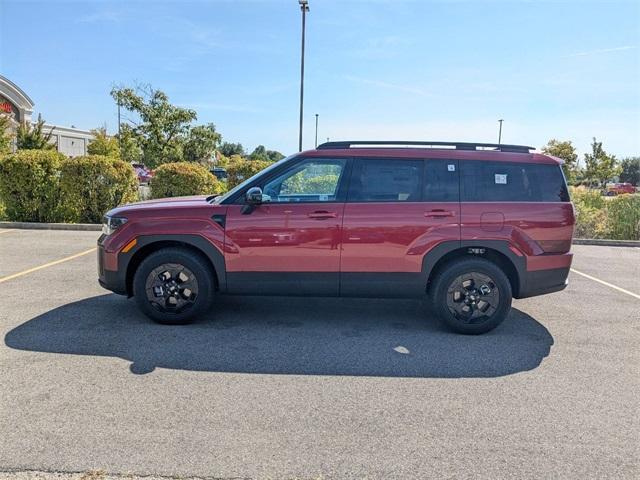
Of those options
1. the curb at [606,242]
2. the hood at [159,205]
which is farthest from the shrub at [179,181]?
the curb at [606,242]

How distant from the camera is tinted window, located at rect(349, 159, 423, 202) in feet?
16.4

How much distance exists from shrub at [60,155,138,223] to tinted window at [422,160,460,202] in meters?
9.23

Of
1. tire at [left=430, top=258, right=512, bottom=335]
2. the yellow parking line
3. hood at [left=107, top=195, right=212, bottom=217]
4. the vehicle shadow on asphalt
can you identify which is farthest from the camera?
the yellow parking line

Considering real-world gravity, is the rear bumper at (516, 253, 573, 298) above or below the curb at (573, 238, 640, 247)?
above

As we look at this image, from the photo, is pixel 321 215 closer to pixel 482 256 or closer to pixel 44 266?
pixel 482 256

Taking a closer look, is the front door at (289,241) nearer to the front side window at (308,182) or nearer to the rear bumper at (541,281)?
the front side window at (308,182)

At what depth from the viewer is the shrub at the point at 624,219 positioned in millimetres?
13039

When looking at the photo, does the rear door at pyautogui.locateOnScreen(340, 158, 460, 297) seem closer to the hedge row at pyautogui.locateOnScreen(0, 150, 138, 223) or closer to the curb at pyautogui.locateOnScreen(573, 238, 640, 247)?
the hedge row at pyautogui.locateOnScreen(0, 150, 138, 223)

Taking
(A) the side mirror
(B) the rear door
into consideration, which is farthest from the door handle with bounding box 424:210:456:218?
(A) the side mirror

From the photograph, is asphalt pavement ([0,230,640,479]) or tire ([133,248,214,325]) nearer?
asphalt pavement ([0,230,640,479])

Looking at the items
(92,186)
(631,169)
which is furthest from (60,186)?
(631,169)

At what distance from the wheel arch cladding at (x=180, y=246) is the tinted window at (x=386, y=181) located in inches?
58.2

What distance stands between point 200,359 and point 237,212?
58.6 inches

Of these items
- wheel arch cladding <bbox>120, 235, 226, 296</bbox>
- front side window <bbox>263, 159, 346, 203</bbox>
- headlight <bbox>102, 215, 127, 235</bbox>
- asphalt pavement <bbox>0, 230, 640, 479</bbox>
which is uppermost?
front side window <bbox>263, 159, 346, 203</bbox>
